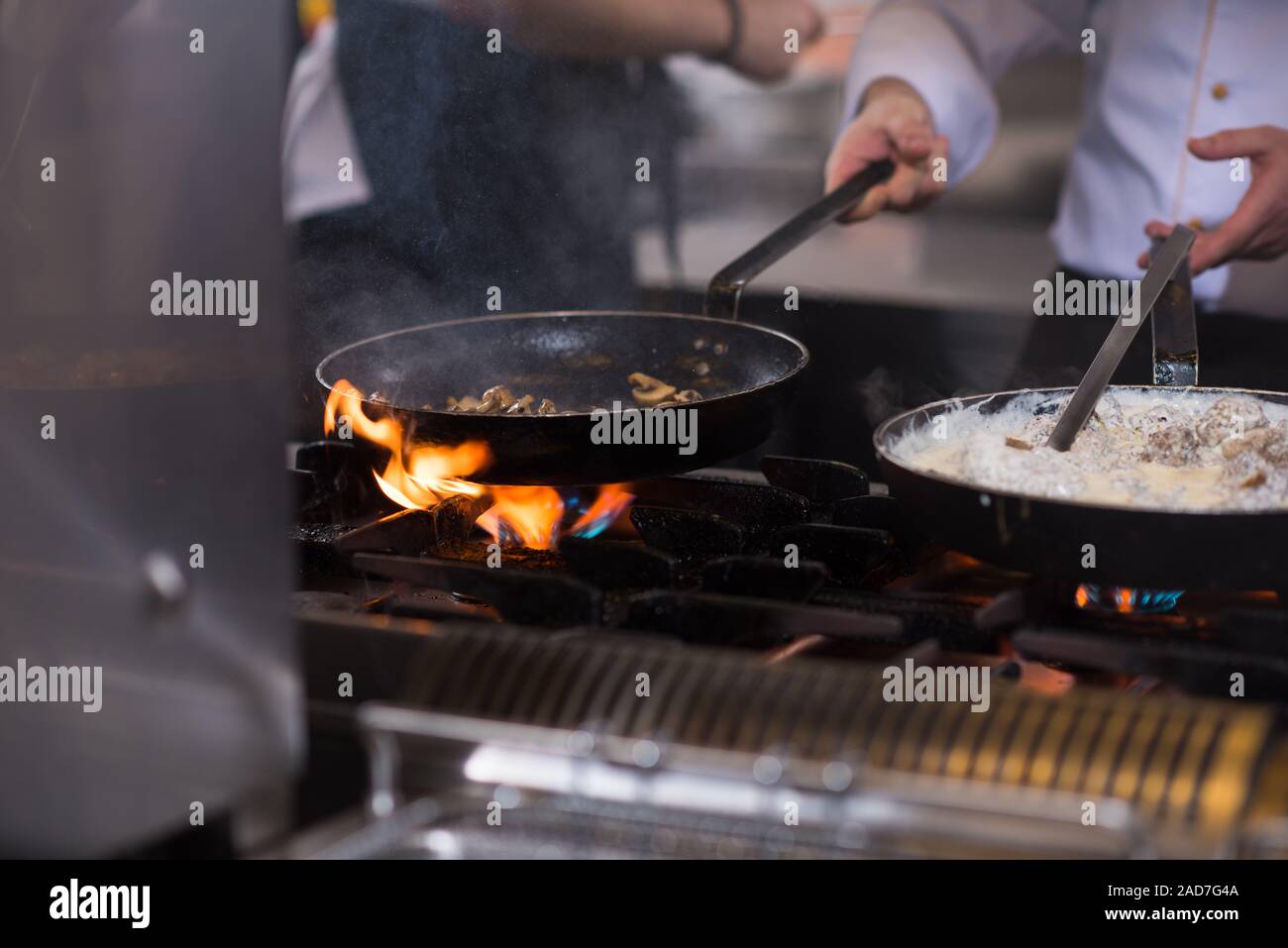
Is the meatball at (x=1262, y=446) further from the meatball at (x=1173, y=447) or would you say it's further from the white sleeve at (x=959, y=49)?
the white sleeve at (x=959, y=49)

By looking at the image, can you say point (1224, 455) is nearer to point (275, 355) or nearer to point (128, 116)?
point (275, 355)

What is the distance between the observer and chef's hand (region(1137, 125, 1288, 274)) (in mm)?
1846

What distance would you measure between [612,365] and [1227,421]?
862 millimetres

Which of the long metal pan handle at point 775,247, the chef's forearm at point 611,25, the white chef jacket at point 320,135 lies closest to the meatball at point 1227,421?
the long metal pan handle at point 775,247

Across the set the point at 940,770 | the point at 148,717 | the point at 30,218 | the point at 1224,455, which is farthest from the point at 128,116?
the point at 1224,455

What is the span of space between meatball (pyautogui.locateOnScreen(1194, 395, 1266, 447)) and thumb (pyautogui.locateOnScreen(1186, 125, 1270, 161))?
1.52 feet

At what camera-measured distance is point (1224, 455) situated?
1439 millimetres

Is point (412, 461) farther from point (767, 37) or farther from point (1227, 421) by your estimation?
point (767, 37)

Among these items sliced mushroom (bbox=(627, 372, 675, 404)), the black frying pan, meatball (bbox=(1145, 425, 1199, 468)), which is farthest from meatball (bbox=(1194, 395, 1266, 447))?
sliced mushroom (bbox=(627, 372, 675, 404))

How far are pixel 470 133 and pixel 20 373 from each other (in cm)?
113

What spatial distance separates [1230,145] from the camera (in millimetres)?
1844

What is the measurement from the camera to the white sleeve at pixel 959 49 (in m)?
2.23

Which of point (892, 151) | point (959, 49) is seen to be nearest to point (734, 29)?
point (959, 49)
